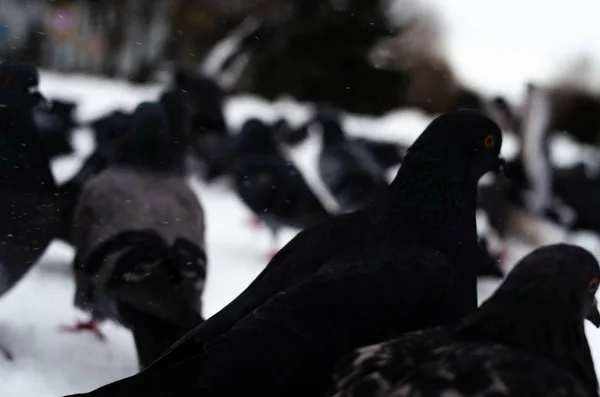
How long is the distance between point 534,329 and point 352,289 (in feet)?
1.90

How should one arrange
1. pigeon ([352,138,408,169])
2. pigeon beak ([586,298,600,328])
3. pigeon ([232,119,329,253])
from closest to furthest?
pigeon beak ([586,298,600,328]) < pigeon ([232,119,329,253]) < pigeon ([352,138,408,169])

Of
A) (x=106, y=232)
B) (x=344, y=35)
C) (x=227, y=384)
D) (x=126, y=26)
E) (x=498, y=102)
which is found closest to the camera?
(x=227, y=384)

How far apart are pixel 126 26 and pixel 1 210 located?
2379 cm

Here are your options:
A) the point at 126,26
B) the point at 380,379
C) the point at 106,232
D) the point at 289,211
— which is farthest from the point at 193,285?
the point at 126,26

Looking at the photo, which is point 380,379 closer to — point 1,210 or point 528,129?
point 1,210

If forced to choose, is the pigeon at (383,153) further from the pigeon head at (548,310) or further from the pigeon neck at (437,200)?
the pigeon head at (548,310)

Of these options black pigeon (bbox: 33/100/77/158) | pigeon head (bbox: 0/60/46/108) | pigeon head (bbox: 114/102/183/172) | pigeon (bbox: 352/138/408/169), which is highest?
black pigeon (bbox: 33/100/77/158)

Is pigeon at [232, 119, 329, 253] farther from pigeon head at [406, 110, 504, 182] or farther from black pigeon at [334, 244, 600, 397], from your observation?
black pigeon at [334, 244, 600, 397]

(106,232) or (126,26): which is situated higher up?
Answer: (126,26)

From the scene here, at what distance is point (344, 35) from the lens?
18.7 metres

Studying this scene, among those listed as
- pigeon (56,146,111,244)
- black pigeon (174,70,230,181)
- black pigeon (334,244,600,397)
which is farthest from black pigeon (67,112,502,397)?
black pigeon (174,70,230,181)

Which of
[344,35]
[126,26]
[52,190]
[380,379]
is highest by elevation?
[126,26]

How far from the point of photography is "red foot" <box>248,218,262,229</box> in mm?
7037

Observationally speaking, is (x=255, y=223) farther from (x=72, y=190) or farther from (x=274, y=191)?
(x=72, y=190)
